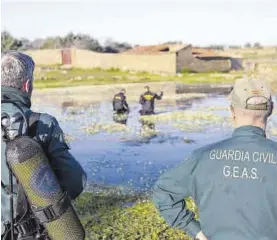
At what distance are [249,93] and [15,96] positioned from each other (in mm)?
991

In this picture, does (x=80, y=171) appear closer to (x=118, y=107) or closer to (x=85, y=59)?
(x=118, y=107)

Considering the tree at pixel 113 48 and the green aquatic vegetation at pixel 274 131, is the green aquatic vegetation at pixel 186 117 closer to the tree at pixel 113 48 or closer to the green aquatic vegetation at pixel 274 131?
the green aquatic vegetation at pixel 274 131

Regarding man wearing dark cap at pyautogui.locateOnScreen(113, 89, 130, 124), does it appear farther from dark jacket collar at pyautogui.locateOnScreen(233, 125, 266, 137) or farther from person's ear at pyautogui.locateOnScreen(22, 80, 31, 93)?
dark jacket collar at pyautogui.locateOnScreen(233, 125, 266, 137)

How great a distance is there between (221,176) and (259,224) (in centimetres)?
23

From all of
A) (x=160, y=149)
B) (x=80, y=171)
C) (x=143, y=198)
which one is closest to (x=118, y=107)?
(x=160, y=149)

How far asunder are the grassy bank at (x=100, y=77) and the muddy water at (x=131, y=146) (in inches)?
333

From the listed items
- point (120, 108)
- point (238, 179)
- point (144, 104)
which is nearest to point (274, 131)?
point (144, 104)

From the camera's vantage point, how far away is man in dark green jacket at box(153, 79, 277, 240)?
2.16 m

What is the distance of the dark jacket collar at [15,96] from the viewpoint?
2.41 metres

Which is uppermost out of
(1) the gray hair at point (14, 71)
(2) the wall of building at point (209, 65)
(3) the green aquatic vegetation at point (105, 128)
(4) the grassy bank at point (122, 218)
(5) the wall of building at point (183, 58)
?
(1) the gray hair at point (14, 71)

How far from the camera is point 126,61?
2892 cm

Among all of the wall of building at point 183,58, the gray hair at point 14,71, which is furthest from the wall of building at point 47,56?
the gray hair at point 14,71

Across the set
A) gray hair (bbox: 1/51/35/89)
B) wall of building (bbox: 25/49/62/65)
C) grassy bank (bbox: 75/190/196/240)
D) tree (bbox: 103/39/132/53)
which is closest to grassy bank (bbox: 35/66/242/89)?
wall of building (bbox: 25/49/62/65)

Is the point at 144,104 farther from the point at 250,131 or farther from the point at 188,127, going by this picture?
the point at 250,131
